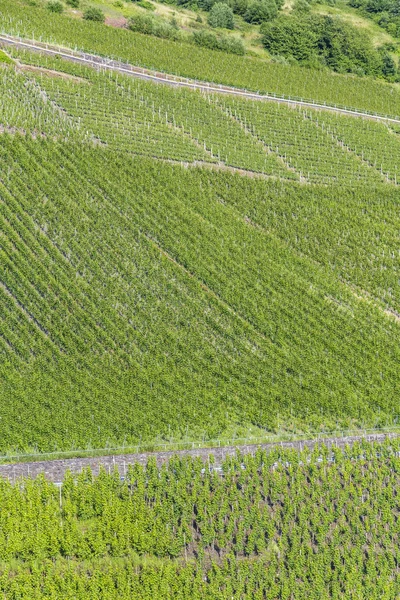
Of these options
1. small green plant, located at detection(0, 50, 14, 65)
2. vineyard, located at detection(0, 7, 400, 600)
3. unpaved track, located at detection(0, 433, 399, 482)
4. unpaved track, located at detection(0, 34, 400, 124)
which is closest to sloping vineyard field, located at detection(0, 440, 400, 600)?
vineyard, located at detection(0, 7, 400, 600)

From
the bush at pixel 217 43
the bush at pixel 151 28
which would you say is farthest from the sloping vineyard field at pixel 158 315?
the bush at pixel 217 43

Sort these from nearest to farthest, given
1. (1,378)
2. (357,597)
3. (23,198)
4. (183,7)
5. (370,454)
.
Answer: (357,597)
(370,454)
(1,378)
(23,198)
(183,7)

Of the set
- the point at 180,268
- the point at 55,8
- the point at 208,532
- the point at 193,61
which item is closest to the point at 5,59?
the point at 55,8

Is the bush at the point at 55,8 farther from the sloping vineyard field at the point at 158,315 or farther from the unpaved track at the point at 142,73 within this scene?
the sloping vineyard field at the point at 158,315

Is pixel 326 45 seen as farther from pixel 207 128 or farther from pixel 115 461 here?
pixel 115 461

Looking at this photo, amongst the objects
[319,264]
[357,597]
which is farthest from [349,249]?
[357,597]

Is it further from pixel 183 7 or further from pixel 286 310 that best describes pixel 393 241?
pixel 183 7
